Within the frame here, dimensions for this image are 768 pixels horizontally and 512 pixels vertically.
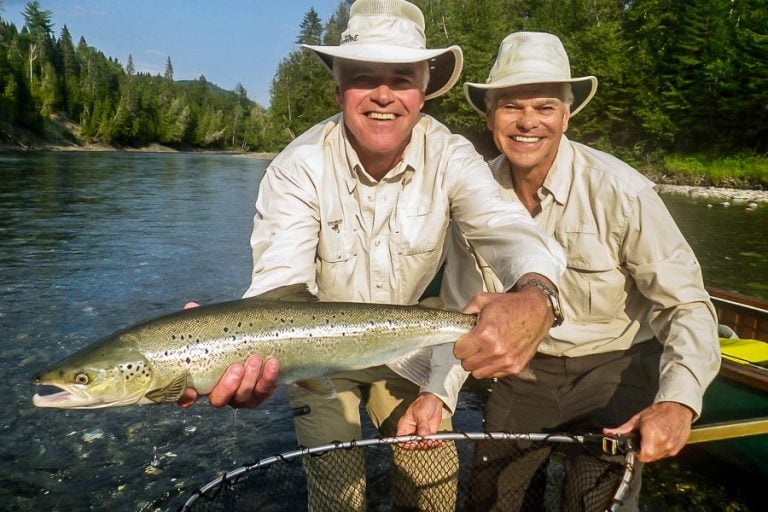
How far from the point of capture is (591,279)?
330cm

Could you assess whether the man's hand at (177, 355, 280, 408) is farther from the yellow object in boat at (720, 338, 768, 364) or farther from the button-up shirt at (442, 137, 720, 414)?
the yellow object in boat at (720, 338, 768, 364)

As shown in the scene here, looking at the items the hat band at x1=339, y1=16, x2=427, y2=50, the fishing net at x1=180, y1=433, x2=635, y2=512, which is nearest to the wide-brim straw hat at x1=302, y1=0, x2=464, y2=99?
the hat band at x1=339, y1=16, x2=427, y2=50

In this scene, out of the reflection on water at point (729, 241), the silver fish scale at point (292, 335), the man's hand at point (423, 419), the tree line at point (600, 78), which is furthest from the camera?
the tree line at point (600, 78)

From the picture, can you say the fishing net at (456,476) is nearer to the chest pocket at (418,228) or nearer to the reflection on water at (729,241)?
the chest pocket at (418,228)

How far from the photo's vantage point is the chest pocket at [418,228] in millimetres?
3180

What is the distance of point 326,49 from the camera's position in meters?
2.96

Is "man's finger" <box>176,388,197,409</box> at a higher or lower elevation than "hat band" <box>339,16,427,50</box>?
lower

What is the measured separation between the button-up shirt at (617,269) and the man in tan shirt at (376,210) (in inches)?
14.9

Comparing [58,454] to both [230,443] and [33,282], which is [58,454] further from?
[33,282]

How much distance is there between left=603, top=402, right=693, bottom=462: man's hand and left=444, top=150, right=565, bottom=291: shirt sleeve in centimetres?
73

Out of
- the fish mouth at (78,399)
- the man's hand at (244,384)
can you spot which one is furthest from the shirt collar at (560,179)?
the fish mouth at (78,399)

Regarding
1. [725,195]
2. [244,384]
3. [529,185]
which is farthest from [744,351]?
[725,195]

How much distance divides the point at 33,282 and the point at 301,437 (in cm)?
951

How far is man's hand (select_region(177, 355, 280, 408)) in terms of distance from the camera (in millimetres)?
2598
